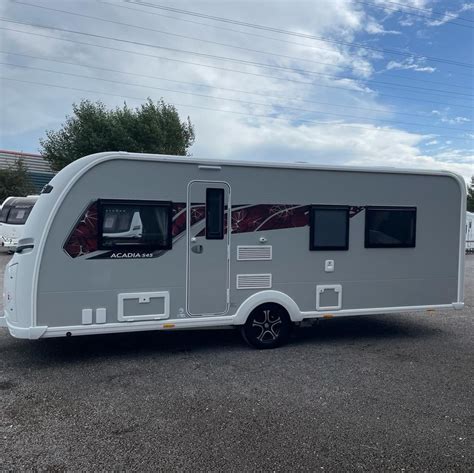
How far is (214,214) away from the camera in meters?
5.77

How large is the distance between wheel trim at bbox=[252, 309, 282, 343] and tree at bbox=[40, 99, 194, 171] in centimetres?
1756

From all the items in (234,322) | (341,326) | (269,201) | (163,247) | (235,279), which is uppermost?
(269,201)

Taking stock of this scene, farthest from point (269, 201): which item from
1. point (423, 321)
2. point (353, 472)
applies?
point (423, 321)

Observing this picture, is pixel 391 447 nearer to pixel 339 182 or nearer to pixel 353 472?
pixel 353 472

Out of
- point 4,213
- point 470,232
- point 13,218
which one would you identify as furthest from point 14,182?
point 470,232

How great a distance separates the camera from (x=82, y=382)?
4.82 metres

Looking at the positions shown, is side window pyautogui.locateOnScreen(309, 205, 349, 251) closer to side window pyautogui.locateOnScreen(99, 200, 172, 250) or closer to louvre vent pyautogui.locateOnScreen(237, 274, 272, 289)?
louvre vent pyautogui.locateOnScreen(237, 274, 272, 289)

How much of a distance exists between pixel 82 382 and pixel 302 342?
3.16 metres

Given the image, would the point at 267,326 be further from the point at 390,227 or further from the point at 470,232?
the point at 470,232

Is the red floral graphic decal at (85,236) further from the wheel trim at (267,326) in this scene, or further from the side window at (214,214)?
the wheel trim at (267,326)

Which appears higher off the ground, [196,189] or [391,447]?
[196,189]

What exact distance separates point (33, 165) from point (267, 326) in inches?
1150

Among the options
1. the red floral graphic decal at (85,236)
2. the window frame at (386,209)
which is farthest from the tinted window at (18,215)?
the window frame at (386,209)

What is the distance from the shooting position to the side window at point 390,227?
6.44 metres
